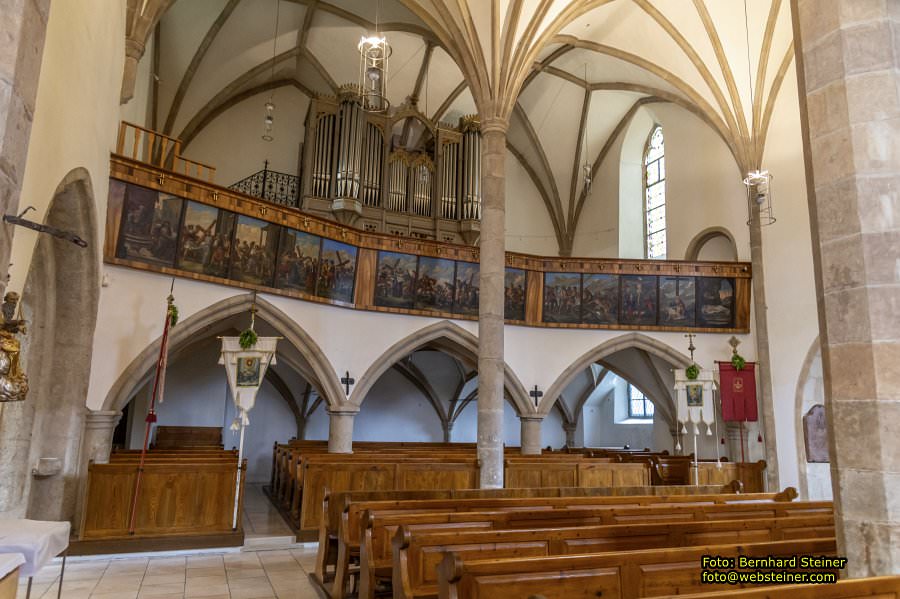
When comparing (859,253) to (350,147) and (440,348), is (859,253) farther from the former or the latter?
(350,147)

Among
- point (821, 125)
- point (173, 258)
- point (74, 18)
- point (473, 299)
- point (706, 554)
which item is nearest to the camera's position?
point (706, 554)

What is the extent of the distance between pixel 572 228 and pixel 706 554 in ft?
50.3

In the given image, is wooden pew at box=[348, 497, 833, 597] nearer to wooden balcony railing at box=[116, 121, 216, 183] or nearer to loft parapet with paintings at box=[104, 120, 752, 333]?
loft parapet with paintings at box=[104, 120, 752, 333]

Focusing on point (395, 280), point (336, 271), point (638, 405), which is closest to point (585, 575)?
point (336, 271)

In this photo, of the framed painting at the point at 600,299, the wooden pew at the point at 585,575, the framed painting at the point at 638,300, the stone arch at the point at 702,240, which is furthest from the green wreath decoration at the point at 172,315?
the stone arch at the point at 702,240

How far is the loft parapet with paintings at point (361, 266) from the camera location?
9070mm

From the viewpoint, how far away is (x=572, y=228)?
720 inches

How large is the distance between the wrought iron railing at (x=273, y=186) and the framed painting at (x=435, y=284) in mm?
4068

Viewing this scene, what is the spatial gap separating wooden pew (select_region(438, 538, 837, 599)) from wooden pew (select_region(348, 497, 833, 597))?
1.56 metres

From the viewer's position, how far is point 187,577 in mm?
6312

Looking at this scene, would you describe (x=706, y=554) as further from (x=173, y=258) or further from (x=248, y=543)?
(x=173, y=258)

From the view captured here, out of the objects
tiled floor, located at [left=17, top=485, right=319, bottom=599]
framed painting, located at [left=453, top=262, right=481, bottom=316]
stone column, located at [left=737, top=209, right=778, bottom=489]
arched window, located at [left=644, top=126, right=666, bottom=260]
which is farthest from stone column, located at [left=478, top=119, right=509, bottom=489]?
arched window, located at [left=644, top=126, right=666, bottom=260]

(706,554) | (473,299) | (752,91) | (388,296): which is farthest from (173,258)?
(752,91)

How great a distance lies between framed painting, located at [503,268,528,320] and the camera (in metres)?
13.5
